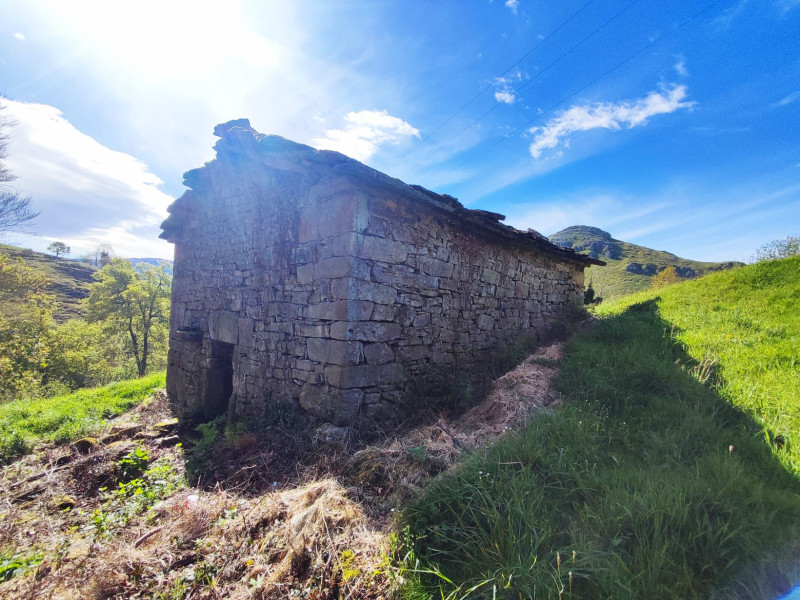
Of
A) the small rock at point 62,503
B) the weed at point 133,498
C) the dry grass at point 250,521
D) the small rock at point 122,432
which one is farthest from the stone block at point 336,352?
the small rock at point 122,432

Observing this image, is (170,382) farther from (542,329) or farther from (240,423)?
(542,329)

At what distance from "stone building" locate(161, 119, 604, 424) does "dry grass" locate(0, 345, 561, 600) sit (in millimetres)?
998

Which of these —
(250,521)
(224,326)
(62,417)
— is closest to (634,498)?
(250,521)

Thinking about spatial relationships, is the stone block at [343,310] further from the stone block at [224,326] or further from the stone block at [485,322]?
the stone block at [485,322]

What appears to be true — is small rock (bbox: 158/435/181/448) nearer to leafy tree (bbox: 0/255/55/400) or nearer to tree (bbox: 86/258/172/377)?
leafy tree (bbox: 0/255/55/400)

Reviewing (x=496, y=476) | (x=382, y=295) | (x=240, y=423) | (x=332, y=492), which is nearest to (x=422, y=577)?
(x=496, y=476)

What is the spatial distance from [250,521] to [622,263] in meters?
58.9

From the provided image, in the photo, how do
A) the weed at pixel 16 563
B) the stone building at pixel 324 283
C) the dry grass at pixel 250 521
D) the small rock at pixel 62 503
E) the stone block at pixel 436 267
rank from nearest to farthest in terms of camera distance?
the dry grass at pixel 250 521
the weed at pixel 16 563
the small rock at pixel 62 503
the stone building at pixel 324 283
the stone block at pixel 436 267

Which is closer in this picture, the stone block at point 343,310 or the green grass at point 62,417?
the stone block at point 343,310

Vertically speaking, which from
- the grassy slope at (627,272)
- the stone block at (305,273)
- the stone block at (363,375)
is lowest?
the stone block at (363,375)

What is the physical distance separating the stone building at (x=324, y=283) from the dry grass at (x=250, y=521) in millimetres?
998

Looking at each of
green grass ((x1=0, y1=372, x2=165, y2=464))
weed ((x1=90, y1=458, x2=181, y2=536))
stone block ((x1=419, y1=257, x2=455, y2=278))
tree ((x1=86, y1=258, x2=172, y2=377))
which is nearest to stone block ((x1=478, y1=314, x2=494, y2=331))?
stone block ((x1=419, y1=257, x2=455, y2=278))

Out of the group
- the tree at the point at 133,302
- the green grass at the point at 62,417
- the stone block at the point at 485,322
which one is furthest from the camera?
the tree at the point at 133,302

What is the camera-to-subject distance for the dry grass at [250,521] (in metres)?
2.28
